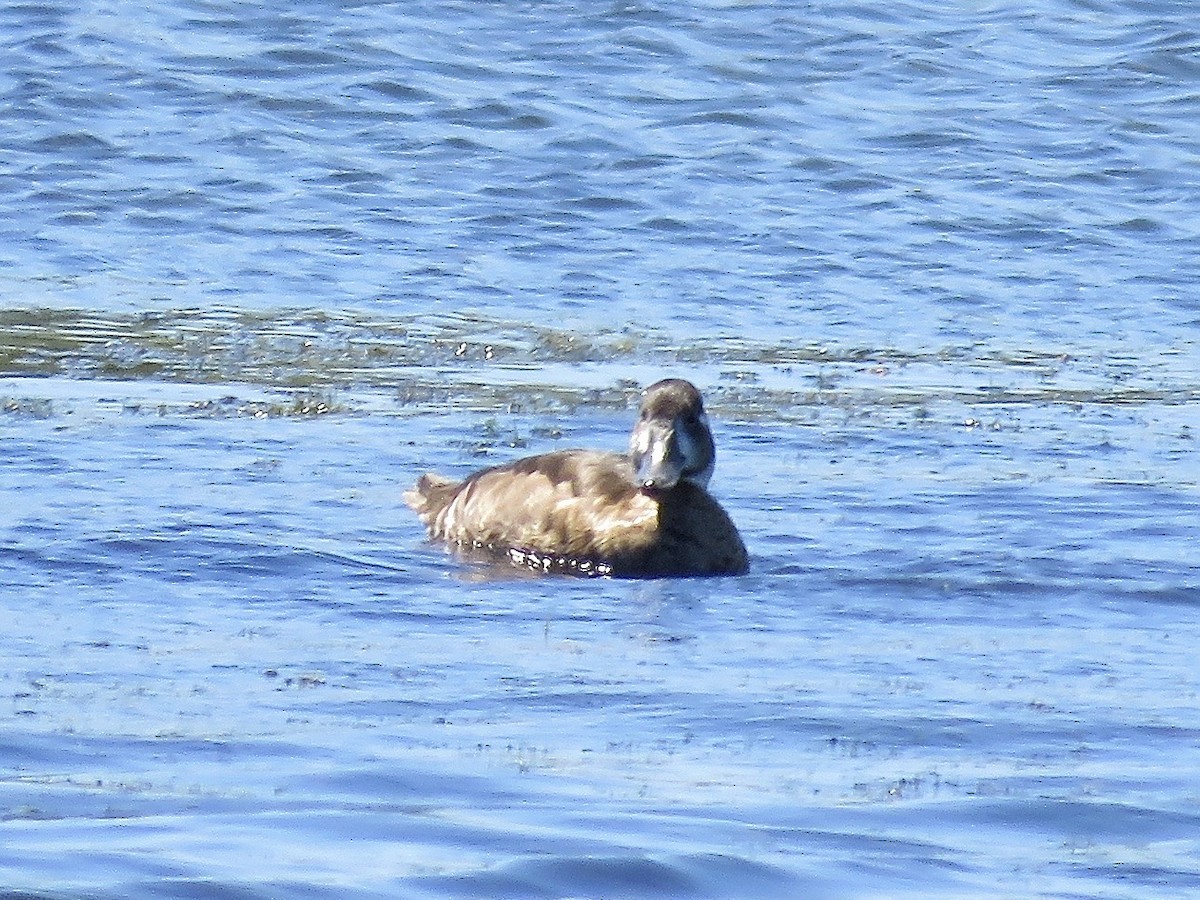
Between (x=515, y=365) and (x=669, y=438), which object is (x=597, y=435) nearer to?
(x=515, y=365)

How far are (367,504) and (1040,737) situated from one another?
4.31 m

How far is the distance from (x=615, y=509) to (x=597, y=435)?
8.28ft

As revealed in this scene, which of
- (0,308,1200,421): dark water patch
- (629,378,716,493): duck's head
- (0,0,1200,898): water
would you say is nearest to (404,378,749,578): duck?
(629,378,716,493): duck's head

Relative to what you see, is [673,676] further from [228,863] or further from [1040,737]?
[228,863]

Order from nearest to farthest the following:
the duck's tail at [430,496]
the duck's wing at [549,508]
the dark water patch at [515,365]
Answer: the duck's wing at [549,508], the duck's tail at [430,496], the dark water patch at [515,365]

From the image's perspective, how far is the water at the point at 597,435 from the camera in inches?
255

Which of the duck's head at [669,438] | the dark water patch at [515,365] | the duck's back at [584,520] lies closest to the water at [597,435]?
the dark water patch at [515,365]

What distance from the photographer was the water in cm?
648

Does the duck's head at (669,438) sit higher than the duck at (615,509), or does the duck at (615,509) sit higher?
the duck's head at (669,438)

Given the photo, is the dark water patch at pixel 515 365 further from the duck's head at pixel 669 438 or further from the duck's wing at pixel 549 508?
the duck's head at pixel 669 438

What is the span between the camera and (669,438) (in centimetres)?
1036

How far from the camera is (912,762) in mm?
7137

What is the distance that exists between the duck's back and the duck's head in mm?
131

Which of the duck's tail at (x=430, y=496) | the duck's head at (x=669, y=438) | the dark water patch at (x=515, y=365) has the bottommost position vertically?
the dark water patch at (x=515, y=365)
